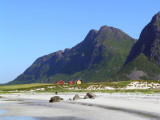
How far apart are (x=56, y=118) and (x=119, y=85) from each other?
269 ft

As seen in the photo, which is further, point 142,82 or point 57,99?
point 142,82

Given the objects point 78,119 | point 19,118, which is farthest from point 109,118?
point 19,118

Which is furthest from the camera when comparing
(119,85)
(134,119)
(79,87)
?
(119,85)

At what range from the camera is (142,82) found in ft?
344

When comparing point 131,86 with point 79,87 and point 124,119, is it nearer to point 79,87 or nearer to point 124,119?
point 79,87

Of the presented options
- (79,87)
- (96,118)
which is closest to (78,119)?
(96,118)

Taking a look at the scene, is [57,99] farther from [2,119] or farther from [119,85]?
[119,85]

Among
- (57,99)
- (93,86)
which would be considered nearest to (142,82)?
→ (93,86)

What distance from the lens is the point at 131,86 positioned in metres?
100

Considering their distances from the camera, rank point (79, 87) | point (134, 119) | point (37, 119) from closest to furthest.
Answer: point (134, 119) → point (37, 119) → point (79, 87)

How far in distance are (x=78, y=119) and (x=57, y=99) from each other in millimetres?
21582

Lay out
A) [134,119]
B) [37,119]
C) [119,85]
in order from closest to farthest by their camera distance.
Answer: [134,119]
[37,119]
[119,85]

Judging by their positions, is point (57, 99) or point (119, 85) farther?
point (119, 85)

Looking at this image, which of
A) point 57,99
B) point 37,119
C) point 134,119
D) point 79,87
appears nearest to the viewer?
point 134,119
